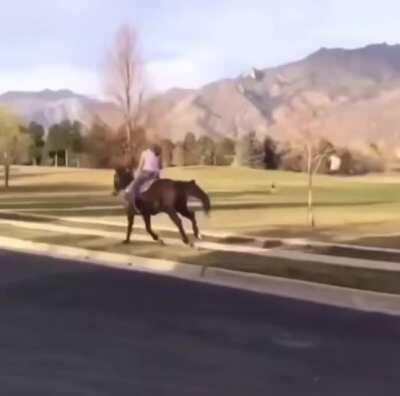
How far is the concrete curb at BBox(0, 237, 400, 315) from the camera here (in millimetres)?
14031

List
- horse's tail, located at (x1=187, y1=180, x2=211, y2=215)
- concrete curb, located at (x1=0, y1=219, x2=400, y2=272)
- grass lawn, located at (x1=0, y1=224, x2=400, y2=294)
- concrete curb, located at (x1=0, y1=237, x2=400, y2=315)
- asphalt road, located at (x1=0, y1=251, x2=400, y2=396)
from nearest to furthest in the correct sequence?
1. asphalt road, located at (x1=0, y1=251, x2=400, y2=396)
2. concrete curb, located at (x1=0, y1=237, x2=400, y2=315)
3. grass lawn, located at (x1=0, y1=224, x2=400, y2=294)
4. concrete curb, located at (x1=0, y1=219, x2=400, y2=272)
5. horse's tail, located at (x1=187, y1=180, x2=211, y2=215)

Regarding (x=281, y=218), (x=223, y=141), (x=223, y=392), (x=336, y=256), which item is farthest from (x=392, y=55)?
(x=223, y=392)

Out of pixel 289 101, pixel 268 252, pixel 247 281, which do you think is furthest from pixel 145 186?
pixel 289 101

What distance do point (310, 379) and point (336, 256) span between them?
1073 centimetres

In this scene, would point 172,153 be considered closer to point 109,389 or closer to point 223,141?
point 223,141

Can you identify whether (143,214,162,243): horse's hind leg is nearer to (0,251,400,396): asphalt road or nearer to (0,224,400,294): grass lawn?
(0,224,400,294): grass lawn

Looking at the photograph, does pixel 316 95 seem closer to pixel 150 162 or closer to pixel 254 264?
pixel 150 162

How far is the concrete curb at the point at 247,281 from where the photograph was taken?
46.0 feet

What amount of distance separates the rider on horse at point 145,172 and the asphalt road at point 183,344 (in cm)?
599

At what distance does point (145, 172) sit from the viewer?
70.6 feet

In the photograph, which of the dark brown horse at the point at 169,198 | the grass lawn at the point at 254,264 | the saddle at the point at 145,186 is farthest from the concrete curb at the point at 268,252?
the saddle at the point at 145,186

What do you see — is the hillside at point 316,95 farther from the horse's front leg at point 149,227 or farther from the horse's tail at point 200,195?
the horse's tail at point 200,195

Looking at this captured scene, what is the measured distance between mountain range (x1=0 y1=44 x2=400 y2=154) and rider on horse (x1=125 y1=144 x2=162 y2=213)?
5736 cm

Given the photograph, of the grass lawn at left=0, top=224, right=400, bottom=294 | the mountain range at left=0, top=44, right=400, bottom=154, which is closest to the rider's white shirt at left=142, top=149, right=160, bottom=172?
the grass lawn at left=0, top=224, right=400, bottom=294
